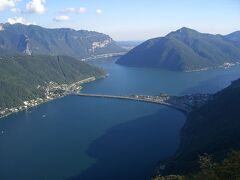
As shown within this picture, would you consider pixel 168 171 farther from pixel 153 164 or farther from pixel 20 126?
pixel 20 126

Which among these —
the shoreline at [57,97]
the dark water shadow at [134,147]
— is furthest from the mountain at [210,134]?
the shoreline at [57,97]

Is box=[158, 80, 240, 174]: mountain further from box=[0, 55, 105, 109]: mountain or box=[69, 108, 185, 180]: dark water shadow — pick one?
box=[0, 55, 105, 109]: mountain

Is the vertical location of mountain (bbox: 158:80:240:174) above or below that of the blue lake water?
above

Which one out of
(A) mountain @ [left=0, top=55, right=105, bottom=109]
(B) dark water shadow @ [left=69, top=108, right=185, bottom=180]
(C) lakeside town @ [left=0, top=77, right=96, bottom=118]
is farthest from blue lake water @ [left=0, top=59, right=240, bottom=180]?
(A) mountain @ [left=0, top=55, right=105, bottom=109]

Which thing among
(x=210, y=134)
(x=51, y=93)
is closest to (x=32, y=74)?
(x=51, y=93)

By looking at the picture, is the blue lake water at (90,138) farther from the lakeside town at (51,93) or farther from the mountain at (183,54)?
the mountain at (183,54)
